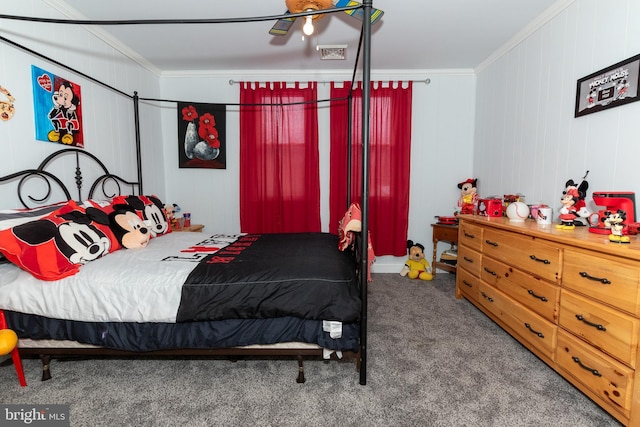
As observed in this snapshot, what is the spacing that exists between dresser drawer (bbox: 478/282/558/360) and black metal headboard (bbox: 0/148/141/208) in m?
3.33

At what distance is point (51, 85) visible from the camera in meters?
2.15

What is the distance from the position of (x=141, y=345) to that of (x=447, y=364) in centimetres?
178

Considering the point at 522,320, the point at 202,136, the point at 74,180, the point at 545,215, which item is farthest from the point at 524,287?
the point at 202,136

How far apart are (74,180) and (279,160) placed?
1.96 meters

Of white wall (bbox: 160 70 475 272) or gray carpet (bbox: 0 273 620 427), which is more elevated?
white wall (bbox: 160 70 475 272)

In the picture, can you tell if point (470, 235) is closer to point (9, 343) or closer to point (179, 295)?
point (179, 295)

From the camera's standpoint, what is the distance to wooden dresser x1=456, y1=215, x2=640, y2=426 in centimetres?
131

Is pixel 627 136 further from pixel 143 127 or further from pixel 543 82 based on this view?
pixel 143 127

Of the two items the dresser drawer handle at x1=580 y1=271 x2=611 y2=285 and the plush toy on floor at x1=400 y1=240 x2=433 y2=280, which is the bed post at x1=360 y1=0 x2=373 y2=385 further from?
the plush toy on floor at x1=400 y1=240 x2=433 y2=280

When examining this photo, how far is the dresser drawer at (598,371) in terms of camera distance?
1320 mm

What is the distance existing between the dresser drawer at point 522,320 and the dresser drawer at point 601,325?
0.14 metres

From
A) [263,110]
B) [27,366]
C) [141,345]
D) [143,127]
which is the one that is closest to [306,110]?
[263,110]

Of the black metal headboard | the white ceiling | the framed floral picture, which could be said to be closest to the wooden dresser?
the white ceiling

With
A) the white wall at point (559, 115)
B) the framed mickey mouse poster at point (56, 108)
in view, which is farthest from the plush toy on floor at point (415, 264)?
the framed mickey mouse poster at point (56, 108)
